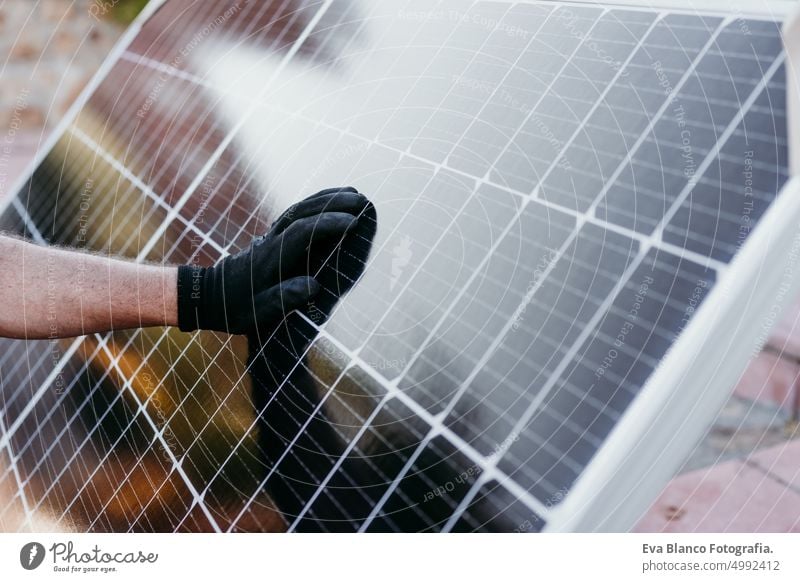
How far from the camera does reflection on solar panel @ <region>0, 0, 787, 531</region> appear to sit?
2.51ft

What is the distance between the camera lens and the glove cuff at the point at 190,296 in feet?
3.16

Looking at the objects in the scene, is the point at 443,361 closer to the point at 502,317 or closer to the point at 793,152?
the point at 502,317

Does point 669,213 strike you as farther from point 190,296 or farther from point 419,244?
point 190,296

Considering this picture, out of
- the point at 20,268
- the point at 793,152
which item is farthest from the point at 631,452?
the point at 20,268

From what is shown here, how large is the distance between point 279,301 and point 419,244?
19cm

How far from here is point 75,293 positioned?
3.35 feet

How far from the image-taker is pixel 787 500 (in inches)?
50.6

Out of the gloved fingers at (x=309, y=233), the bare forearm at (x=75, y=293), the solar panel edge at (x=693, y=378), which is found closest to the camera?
the solar panel edge at (x=693, y=378)
